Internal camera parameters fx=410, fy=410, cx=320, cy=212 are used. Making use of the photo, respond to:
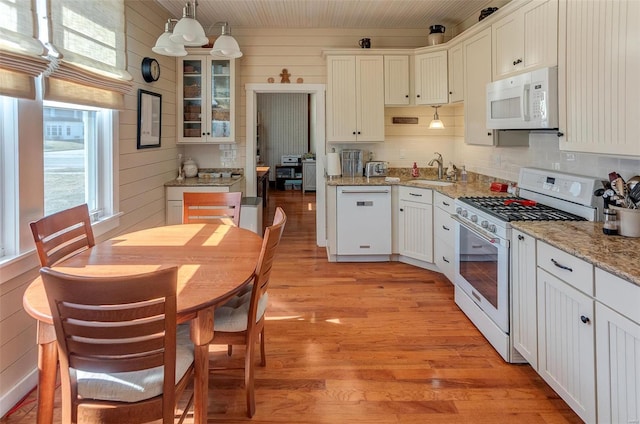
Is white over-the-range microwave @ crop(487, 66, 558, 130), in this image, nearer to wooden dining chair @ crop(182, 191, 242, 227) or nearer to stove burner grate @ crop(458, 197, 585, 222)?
stove burner grate @ crop(458, 197, 585, 222)

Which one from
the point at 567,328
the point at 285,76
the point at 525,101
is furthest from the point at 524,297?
the point at 285,76

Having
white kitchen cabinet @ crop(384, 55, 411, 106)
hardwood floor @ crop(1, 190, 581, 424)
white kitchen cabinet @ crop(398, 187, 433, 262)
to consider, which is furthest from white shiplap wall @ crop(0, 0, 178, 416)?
white kitchen cabinet @ crop(398, 187, 433, 262)

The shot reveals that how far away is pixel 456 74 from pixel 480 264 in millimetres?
2350

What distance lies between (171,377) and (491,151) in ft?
12.2

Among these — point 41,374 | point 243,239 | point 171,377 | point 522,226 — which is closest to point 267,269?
point 243,239

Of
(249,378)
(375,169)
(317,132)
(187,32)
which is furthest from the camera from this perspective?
(317,132)

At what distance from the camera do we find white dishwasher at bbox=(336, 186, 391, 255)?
4.56 m

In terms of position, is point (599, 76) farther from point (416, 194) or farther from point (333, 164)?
point (333, 164)

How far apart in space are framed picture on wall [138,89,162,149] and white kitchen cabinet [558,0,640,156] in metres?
3.45

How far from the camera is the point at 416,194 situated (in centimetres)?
437

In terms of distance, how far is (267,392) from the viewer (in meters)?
2.21

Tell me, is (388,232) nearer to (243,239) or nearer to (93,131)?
(243,239)

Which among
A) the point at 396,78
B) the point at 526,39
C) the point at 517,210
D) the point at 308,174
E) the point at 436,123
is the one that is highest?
the point at 396,78

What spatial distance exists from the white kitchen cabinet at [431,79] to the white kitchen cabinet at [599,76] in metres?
2.07
